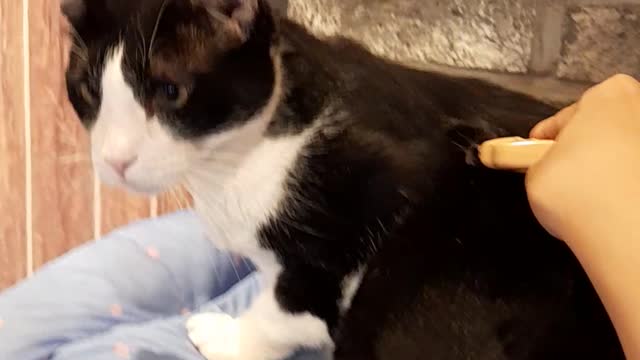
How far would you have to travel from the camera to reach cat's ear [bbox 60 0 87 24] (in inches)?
37.1

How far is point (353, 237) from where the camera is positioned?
973 mm

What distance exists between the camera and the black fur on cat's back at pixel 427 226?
0.88 m

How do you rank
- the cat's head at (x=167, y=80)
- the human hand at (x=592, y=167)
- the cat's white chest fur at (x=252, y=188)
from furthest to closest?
1. the cat's white chest fur at (x=252, y=188)
2. the cat's head at (x=167, y=80)
3. the human hand at (x=592, y=167)

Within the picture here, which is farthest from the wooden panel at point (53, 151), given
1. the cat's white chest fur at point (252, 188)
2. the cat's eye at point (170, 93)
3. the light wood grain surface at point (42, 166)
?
the cat's eye at point (170, 93)

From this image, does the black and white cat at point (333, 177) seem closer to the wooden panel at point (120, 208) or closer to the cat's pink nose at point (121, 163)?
the cat's pink nose at point (121, 163)

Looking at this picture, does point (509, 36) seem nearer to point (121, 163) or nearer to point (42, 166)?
point (121, 163)

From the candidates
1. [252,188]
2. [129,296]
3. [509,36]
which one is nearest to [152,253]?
[129,296]

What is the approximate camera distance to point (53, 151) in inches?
66.3

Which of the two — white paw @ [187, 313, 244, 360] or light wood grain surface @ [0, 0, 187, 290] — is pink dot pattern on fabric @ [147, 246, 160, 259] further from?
light wood grain surface @ [0, 0, 187, 290]

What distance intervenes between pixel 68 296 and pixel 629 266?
0.75 meters

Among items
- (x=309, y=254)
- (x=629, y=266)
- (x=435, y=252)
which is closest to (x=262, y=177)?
(x=309, y=254)

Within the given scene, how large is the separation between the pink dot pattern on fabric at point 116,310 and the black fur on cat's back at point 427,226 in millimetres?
291

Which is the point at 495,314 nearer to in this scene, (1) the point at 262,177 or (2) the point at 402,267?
(2) the point at 402,267

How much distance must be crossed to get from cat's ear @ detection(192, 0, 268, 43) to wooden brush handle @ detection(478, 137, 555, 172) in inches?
10.2
